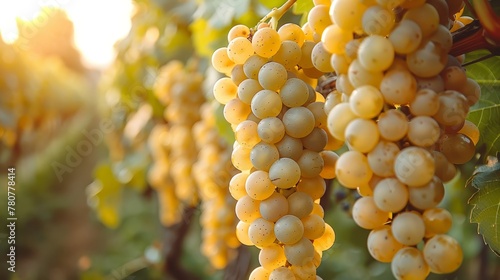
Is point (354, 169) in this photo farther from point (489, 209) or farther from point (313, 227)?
point (489, 209)

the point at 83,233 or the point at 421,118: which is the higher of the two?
the point at 421,118

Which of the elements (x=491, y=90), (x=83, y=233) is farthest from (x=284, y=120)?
(x=83, y=233)

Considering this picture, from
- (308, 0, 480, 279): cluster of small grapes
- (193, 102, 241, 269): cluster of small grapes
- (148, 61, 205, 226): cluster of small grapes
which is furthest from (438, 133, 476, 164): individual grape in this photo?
(148, 61, 205, 226): cluster of small grapes

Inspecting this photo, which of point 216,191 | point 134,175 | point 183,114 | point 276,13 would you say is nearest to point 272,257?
point 276,13

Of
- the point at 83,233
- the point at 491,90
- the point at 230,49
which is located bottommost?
the point at 83,233

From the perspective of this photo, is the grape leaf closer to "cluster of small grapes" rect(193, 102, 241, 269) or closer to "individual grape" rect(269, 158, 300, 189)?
"individual grape" rect(269, 158, 300, 189)

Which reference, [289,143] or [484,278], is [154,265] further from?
[289,143]

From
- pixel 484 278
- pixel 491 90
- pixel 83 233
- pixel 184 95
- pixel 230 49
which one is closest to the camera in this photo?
pixel 230 49
